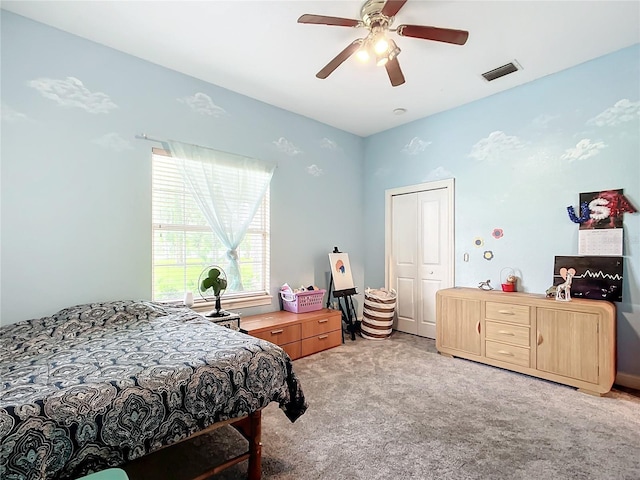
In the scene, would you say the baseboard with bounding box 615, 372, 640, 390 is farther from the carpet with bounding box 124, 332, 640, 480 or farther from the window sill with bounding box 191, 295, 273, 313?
the window sill with bounding box 191, 295, 273, 313

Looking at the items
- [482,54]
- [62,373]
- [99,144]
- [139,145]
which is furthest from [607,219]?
[99,144]

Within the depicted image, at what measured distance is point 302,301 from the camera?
382cm

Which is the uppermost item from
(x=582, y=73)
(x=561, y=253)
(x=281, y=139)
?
(x=582, y=73)

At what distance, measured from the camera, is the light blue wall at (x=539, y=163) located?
277cm

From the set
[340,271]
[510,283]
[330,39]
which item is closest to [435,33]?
[330,39]

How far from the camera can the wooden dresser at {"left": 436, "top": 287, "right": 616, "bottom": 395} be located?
2.58 m

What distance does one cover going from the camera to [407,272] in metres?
4.49

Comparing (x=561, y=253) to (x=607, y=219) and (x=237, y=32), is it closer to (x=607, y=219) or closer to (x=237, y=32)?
(x=607, y=219)

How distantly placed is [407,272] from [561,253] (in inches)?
71.6

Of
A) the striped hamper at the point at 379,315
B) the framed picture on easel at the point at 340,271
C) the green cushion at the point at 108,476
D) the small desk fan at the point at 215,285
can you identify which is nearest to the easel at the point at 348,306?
the framed picture on easel at the point at 340,271

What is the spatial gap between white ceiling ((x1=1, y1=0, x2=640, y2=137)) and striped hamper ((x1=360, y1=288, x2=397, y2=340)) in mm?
2480

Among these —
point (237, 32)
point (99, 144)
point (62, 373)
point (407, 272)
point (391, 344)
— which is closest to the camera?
point (62, 373)

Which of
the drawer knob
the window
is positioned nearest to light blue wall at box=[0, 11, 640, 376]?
the window

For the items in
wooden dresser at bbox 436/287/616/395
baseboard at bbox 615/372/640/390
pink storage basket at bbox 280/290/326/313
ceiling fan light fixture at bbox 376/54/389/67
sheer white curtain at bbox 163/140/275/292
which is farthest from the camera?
pink storage basket at bbox 280/290/326/313
